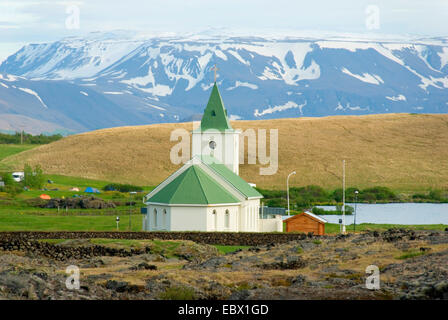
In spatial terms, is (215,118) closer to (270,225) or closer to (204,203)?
(270,225)

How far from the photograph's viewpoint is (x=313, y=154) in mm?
154625

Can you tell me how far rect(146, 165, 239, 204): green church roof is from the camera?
66750 millimetres

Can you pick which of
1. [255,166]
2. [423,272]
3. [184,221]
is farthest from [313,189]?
[423,272]

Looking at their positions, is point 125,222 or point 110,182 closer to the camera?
point 125,222

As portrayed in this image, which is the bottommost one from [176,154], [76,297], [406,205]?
[76,297]

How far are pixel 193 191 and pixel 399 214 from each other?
3547 cm

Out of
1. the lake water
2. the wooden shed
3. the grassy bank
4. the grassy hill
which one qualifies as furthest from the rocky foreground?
the grassy hill

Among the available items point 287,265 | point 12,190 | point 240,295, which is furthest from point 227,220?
point 12,190

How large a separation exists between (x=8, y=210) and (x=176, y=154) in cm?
7304

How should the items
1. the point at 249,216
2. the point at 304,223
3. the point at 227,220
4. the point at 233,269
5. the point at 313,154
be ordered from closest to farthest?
the point at 233,269 → the point at 227,220 → the point at 304,223 → the point at 249,216 → the point at 313,154

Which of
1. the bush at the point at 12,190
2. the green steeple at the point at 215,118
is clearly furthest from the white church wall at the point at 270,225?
the bush at the point at 12,190

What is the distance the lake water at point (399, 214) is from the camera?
3435 inches

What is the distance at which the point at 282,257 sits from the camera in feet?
153

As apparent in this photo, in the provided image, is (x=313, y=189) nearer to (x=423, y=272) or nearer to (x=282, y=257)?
(x=282, y=257)
